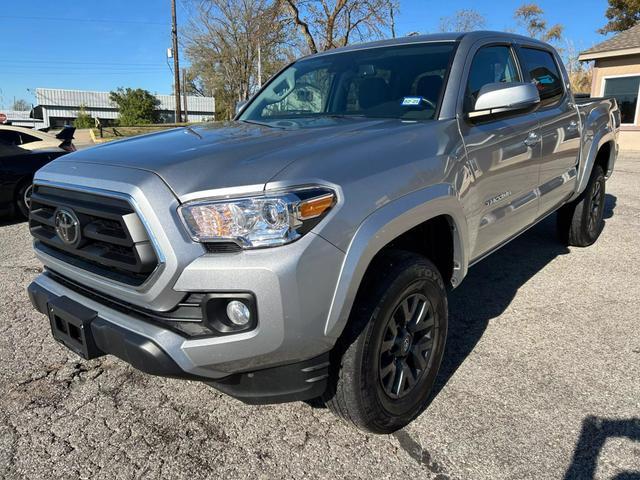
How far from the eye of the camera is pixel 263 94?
3920 millimetres

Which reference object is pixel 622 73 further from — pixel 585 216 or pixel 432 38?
pixel 432 38

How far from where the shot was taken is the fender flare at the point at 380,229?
1914 mm

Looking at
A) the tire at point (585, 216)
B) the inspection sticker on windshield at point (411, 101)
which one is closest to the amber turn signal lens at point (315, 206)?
the inspection sticker on windshield at point (411, 101)

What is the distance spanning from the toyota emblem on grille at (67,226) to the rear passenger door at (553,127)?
Result: 3084mm

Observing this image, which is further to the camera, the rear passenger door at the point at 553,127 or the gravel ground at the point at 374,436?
the rear passenger door at the point at 553,127

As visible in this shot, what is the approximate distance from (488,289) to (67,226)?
3281mm

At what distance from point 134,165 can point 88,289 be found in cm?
63

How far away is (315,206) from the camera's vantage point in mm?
1864

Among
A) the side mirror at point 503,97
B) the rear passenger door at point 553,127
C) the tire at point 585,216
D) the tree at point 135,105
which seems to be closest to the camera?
the side mirror at point 503,97

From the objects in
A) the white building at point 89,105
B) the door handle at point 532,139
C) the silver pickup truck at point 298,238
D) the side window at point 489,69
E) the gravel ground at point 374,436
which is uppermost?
the white building at point 89,105

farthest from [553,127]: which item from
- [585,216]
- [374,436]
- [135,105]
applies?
[135,105]

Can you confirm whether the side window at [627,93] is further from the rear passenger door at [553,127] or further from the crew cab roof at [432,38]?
the crew cab roof at [432,38]

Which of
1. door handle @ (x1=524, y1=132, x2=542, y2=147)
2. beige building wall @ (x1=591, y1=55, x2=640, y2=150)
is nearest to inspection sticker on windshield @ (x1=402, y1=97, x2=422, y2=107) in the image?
door handle @ (x1=524, y1=132, x2=542, y2=147)

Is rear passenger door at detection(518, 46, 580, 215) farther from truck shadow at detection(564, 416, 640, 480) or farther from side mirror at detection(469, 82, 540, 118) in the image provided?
truck shadow at detection(564, 416, 640, 480)
